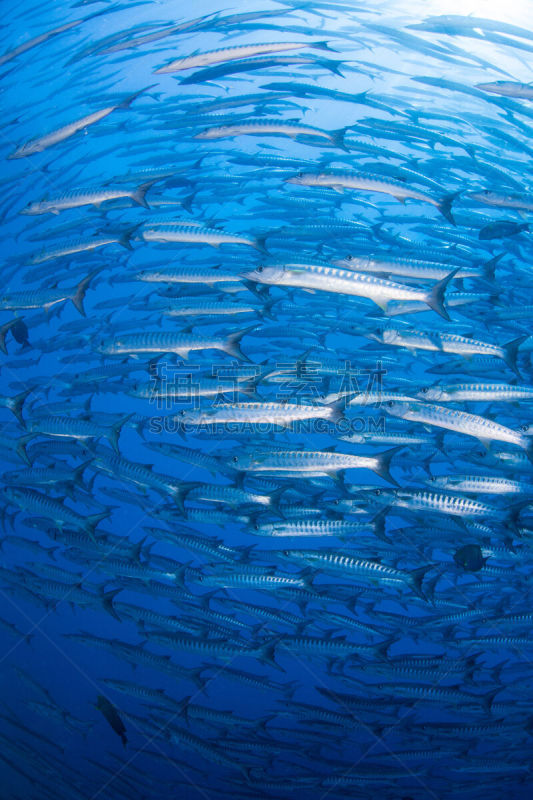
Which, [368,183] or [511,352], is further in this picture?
[368,183]

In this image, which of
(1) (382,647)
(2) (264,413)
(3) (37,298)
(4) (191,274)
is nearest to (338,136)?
(4) (191,274)

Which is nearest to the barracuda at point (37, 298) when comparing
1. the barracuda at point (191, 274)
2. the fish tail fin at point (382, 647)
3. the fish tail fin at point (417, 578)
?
the barracuda at point (191, 274)

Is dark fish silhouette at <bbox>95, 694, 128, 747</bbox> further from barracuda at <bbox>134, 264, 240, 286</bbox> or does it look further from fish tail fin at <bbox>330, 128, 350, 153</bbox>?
fish tail fin at <bbox>330, 128, 350, 153</bbox>

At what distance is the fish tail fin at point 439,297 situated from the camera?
3997 millimetres

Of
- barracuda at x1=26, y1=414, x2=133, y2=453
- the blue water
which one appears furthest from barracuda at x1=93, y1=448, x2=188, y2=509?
barracuda at x1=26, y1=414, x2=133, y2=453

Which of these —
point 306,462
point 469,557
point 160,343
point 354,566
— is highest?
point 160,343

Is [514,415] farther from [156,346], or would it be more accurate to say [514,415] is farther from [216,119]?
[216,119]

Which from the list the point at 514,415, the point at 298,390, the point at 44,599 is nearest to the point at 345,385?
the point at 298,390

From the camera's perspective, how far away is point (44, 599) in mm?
6516

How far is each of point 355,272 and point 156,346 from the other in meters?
2.23

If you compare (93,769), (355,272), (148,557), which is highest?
(355,272)

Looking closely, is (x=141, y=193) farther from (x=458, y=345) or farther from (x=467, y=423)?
(x=467, y=423)

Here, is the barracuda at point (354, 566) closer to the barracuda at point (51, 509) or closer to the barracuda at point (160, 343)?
the barracuda at point (51, 509)

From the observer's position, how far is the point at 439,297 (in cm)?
407
